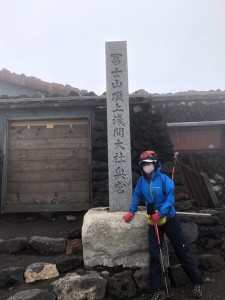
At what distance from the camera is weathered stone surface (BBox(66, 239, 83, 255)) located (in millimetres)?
5023

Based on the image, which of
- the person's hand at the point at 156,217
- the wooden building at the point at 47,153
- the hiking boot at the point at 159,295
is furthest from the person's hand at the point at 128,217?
the wooden building at the point at 47,153

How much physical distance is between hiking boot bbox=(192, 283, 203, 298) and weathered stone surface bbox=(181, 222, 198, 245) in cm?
129

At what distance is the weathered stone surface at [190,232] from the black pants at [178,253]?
1276mm

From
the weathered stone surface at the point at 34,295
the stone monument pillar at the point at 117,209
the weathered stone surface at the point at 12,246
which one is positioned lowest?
the weathered stone surface at the point at 34,295

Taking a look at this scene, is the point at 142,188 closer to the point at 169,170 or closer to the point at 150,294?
the point at 150,294

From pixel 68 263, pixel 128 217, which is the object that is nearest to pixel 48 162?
pixel 68 263

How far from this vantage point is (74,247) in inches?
199

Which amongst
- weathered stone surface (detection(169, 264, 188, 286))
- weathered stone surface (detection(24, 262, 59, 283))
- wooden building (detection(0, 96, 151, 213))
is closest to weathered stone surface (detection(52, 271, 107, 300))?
→ weathered stone surface (detection(24, 262, 59, 283))

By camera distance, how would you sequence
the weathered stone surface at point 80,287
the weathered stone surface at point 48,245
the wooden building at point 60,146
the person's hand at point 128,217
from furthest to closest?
the wooden building at point 60,146 → the weathered stone surface at point 48,245 → the person's hand at point 128,217 → the weathered stone surface at point 80,287

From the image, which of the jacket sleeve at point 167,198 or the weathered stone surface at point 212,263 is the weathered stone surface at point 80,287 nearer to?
the jacket sleeve at point 167,198

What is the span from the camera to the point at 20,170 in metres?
7.85

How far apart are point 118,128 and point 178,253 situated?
257 centimetres

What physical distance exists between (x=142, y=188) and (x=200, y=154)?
238 inches

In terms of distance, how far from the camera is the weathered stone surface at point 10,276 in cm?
427
